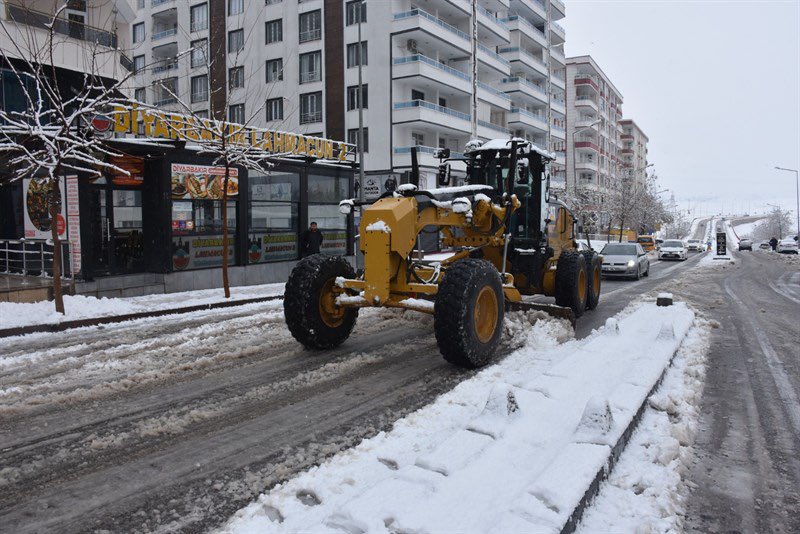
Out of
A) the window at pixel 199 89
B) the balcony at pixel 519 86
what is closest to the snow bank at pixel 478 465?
the window at pixel 199 89

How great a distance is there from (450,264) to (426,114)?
1198 inches

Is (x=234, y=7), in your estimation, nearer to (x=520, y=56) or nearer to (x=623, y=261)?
(x=520, y=56)

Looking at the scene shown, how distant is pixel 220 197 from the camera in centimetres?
1606

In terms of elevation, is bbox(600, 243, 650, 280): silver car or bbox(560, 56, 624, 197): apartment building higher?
bbox(560, 56, 624, 197): apartment building

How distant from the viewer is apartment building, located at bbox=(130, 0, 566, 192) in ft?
121

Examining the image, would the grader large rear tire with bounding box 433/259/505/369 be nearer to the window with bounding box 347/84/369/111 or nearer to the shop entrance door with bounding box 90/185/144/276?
the shop entrance door with bounding box 90/185/144/276

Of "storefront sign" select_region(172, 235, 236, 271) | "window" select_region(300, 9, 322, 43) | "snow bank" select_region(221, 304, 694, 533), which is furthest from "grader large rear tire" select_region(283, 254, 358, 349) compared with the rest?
"window" select_region(300, 9, 322, 43)

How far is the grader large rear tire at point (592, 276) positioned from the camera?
441 inches

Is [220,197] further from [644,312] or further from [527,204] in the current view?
[644,312]

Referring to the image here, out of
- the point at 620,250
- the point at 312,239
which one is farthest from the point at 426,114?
the point at 312,239

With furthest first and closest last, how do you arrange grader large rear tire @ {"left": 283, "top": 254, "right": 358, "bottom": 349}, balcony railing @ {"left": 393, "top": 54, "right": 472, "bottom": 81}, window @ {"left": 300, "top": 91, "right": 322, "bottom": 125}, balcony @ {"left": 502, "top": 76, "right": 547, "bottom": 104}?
1. balcony @ {"left": 502, "top": 76, "right": 547, "bottom": 104}
2. window @ {"left": 300, "top": 91, "right": 322, "bottom": 125}
3. balcony railing @ {"left": 393, "top": 54, "right": 472, "bottom": 81}
4. grader large rear tire @ {"left": 283, "top": 254, "right": 358, "bottom": 349}

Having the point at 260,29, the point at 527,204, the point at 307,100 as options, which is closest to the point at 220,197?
the point at 527,204

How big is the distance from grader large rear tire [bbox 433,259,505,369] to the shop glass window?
38.3 feet

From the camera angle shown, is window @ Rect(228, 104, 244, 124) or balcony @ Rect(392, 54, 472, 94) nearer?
balcony @ Rect(392, 54, 472, 94)
